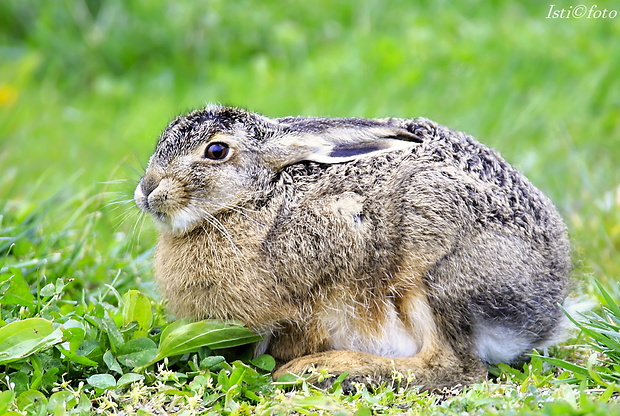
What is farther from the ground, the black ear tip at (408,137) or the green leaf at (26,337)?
the black ear tip at (408,137)

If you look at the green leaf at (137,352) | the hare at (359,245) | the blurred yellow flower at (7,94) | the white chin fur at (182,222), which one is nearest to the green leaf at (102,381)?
the green leaf at (137,352)

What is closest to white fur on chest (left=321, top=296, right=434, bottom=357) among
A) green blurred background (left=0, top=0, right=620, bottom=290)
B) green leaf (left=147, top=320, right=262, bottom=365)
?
green leaf (left=147, top=320, right=262, bottom=365)

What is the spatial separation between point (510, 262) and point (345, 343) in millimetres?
880

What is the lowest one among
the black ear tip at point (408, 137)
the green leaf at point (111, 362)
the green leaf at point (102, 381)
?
the green leaf at point (102, 381)

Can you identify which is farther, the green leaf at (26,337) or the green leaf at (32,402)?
the green leaf at (26,337)

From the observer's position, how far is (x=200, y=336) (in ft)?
13.2

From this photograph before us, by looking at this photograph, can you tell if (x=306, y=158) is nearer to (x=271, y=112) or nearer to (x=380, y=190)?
(x=380, y=190)

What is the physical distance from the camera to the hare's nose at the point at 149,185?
426 cm

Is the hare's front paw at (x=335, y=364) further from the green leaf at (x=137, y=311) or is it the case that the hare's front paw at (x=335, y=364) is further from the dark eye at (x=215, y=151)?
the dark eye at (x=215, y=151)

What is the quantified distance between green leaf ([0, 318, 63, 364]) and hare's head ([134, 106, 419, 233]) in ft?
2.56

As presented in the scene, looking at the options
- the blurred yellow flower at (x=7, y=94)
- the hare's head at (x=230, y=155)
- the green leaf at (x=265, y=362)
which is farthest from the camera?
the blurred yellow flower at (x=7, y=94)

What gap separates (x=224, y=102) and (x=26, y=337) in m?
5.31

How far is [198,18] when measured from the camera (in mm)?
10219

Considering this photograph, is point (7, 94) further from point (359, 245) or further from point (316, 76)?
point (359, 245)
